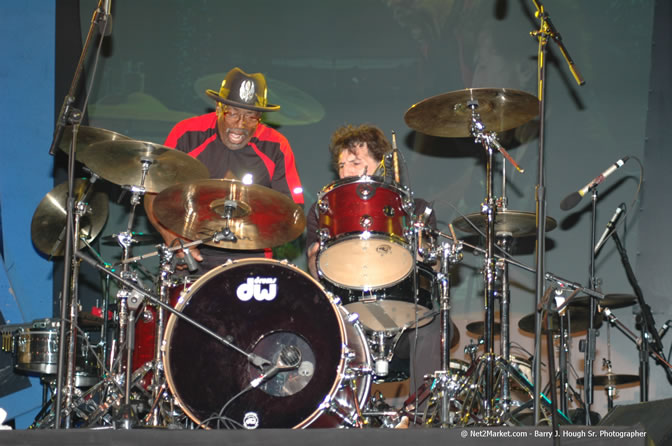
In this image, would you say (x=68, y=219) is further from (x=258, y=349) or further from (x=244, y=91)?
(x=244, y=91)

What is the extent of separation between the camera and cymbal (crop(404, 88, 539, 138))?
3.88 metres

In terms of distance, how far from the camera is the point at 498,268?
3939mm

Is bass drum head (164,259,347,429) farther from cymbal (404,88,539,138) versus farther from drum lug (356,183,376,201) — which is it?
cymbal (404,88,539,138)

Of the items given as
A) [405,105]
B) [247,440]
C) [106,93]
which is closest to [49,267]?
[106,93]

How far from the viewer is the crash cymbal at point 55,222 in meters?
4.46

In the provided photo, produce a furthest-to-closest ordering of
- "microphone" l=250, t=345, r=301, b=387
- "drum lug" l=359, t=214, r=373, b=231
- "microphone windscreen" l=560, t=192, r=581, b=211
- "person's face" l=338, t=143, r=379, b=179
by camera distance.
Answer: "person's face" l=338, t=143, r=379, b=179 → "microphone windscreen" l=560, t=192, r=581, b=211 → "drum lug" l=359, t=214, r=373, b=231 → "microphone" l=250, t=345, r=301, b=387

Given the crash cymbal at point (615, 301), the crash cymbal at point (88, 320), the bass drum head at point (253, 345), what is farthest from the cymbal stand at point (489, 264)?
the crash cymbal at point (88, 320)

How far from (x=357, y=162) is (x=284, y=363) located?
1.79m

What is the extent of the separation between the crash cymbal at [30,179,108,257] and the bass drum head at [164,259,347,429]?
4.76 feet

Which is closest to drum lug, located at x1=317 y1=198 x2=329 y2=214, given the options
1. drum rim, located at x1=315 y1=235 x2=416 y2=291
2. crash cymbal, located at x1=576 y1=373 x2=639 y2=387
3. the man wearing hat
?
drum rim, located at x1=315 y1=235 x2=416 y2=291

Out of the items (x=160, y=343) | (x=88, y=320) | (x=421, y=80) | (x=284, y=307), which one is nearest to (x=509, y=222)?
(x=284, y=307)

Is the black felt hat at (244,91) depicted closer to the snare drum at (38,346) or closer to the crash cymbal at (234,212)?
the crash cymbal at (234,212)

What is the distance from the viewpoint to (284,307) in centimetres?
332

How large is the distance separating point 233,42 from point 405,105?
142cm
